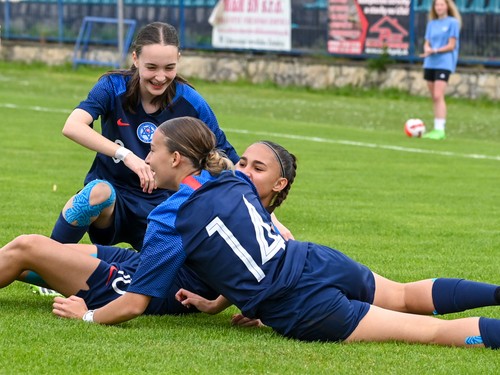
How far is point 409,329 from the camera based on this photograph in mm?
5363

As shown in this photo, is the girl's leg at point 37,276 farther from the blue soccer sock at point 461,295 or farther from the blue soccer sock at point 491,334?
the blue soccer sock at point 491,334

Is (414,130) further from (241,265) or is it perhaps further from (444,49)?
(241,265)

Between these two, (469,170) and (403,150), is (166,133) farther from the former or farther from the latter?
(403,150)

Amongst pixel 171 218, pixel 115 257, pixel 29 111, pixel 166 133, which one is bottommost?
pixel 29 111

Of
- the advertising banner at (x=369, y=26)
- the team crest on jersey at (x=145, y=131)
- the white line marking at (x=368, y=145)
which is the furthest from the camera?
the advertising banner at (x=369, y=26)

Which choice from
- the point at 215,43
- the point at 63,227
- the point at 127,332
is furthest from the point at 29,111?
the point at 127,332

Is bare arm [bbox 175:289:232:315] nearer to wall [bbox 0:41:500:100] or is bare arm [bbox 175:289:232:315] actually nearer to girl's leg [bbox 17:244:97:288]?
girl's leg [bbox 17:244:97:288]

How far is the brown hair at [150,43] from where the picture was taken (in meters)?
6.43

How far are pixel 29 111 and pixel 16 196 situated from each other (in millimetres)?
8976

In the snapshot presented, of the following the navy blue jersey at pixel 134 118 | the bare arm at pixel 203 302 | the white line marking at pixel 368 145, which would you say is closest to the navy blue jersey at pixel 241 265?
the bare arm at pixel 203 302

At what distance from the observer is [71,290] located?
5.86 m

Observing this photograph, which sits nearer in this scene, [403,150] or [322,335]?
[322,335]

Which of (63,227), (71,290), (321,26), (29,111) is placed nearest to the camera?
(71,290)

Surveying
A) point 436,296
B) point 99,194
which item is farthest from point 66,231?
point 436,296
